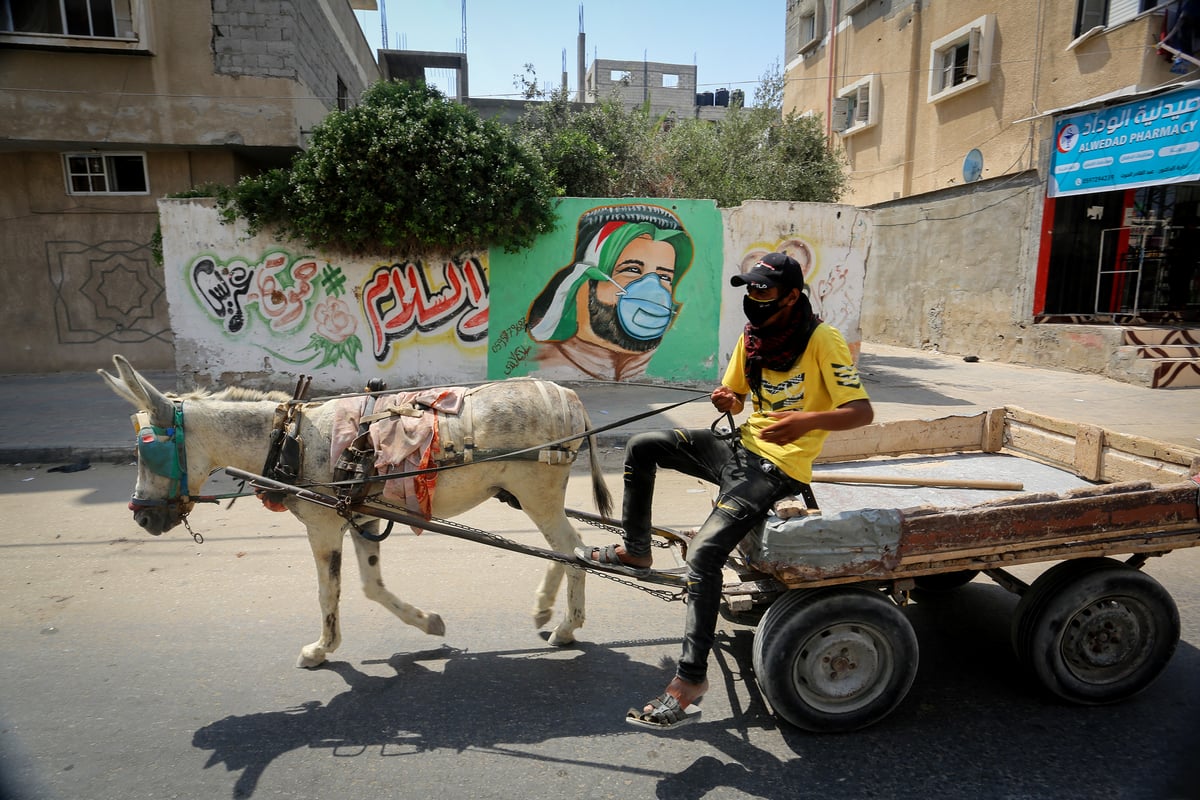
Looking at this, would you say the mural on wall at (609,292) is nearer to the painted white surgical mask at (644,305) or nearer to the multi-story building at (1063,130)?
the painted white surgical mask at (644,305)

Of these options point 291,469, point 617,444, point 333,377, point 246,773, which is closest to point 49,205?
point 333,377

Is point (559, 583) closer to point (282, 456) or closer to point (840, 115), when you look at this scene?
point (282, 456)

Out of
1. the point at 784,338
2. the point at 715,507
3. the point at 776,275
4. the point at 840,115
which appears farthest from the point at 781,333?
the point at 840,115

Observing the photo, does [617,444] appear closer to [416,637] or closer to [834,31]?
[416,637]

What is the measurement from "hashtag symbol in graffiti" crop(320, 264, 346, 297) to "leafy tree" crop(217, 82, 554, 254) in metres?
0.35

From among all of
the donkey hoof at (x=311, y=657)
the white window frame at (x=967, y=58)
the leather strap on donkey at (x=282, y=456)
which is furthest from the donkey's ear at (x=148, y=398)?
the white window frame at (x=967, y=58)

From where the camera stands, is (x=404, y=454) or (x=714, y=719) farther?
(x=404, y=454)

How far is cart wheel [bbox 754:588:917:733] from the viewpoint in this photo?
2.81m

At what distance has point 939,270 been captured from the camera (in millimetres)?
17047

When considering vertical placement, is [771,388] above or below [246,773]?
above

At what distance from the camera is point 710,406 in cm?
994

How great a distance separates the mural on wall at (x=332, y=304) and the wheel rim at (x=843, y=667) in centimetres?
855

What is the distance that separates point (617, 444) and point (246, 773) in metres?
5.79

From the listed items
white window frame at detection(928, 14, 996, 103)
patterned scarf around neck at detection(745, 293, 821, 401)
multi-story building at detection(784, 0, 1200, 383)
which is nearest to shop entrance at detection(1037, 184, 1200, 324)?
multi-story building at detection(784, 0, 1200, 383)
